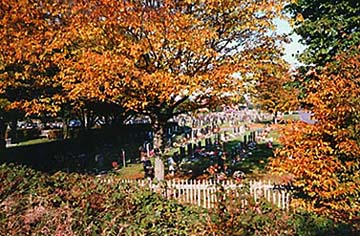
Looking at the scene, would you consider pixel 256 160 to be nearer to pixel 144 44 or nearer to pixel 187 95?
pixel 187 95

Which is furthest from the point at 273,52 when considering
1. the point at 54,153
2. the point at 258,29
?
the point at 54,153

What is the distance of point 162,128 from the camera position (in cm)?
1605

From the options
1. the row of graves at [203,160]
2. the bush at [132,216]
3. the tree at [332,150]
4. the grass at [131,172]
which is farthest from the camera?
the row of graves at [203,160]

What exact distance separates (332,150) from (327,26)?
23.7 feet

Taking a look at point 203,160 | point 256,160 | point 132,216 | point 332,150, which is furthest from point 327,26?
point 132,216

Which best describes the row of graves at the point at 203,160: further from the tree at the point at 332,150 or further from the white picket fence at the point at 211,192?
the tree at the point at 332,150

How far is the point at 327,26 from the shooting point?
49.9 feet

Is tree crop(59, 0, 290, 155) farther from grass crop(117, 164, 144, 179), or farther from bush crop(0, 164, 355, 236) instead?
grass crop(117, 164, 144, 179)

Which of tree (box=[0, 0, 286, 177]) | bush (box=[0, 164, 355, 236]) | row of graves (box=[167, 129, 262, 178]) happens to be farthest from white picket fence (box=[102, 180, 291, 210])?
row of graves (box=[167, 129, 262, 178])

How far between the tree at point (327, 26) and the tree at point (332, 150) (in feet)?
17.0

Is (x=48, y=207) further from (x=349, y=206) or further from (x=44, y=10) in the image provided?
(x=44, y=10)

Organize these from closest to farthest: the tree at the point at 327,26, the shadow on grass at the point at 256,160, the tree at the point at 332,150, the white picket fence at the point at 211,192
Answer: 1. the tree at the point at 332,150
2. the white picket fence at the point at 211,192
3. the tree at the point at 327,26
4. the shadow on grass at the point at 256,160

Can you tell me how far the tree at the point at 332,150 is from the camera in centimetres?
934

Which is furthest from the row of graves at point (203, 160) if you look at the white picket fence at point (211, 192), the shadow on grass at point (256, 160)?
the white picket fence at point (211, 192)
